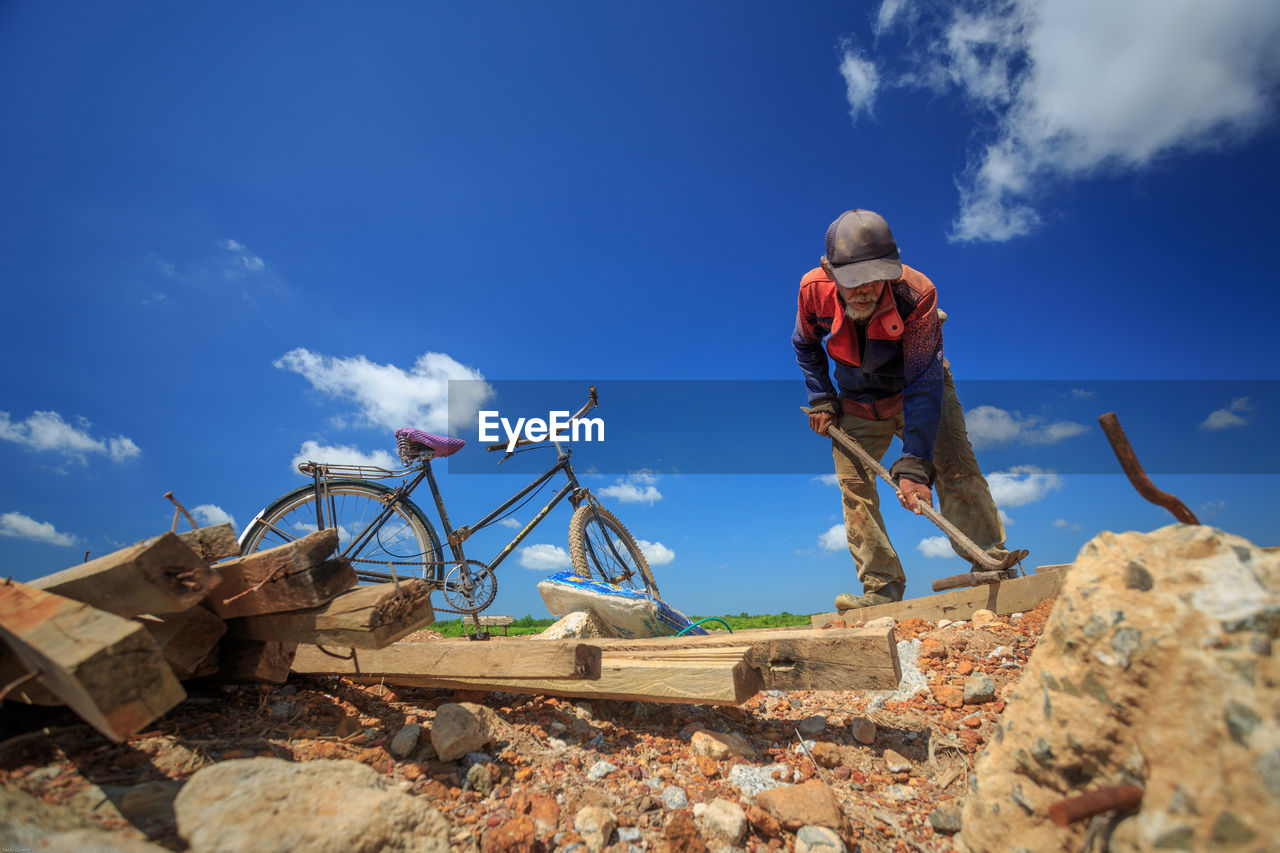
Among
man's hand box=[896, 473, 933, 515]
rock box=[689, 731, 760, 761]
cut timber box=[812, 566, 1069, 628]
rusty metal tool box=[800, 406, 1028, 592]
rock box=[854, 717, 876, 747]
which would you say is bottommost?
rock box=[689, 731, 760, 761]

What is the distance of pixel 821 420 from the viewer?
475 centimetres

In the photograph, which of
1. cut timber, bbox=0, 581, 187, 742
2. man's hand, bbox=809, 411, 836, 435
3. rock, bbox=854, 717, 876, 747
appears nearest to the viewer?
cut timber, bbox=0, 581, 187, 742

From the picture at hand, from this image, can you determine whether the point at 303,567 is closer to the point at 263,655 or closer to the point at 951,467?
the point at 263,655

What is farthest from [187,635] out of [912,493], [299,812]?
[912,493]

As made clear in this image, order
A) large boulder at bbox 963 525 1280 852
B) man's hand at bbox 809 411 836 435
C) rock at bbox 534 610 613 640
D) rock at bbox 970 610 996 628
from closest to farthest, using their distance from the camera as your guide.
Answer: large boulder at bbox 963 525 1280 852 < rock at bbox 534 610 613 640 < rock at bbox 970 610 996 628 < man's hand at bbox 809 411 836 435

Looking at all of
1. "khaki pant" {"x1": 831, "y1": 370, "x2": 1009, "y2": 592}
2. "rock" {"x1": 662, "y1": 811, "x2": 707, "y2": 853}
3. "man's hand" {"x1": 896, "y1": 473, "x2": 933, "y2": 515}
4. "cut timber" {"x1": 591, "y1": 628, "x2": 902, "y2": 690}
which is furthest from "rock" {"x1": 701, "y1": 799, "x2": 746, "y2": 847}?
"khaki pant" {"x1": 831, "y1": 370, "x2": 1009, "y2": 592}

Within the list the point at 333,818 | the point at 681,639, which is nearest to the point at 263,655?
the point at 333,818

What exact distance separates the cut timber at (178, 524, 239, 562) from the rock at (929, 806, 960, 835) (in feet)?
8.25

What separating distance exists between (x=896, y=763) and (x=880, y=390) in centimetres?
303

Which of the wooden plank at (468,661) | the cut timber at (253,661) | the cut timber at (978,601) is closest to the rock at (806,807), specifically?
the wooden plank at (468,661)

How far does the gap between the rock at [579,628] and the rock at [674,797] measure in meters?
1.69

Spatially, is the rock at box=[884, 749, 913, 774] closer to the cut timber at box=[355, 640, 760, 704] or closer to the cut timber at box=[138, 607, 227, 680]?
the cut timber at box=[355, 640, 760, 704]

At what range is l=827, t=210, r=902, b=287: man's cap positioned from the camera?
375 centimetres

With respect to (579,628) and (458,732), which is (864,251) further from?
(458,732)
